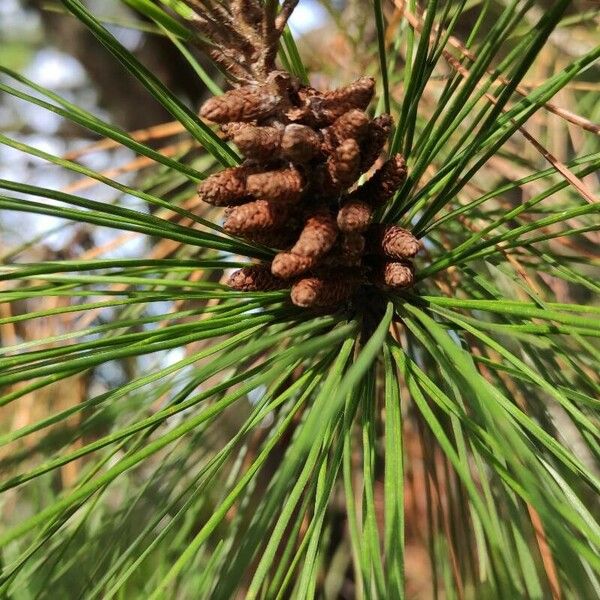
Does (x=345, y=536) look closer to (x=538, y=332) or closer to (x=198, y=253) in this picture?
(x=198, y=253)

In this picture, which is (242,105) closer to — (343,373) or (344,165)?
(344,165)

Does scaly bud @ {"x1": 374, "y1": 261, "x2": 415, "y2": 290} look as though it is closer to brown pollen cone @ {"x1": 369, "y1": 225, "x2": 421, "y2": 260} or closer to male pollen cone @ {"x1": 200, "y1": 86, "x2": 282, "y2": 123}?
brown pollen cone @ {"x1": 369, "y1": 225, "x2": 421, "y2": 260}

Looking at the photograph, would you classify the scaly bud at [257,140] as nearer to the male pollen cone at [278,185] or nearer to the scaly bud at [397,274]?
the male pollen cone at [278,185]

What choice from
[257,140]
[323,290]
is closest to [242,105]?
[257,140]

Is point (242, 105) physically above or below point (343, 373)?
above

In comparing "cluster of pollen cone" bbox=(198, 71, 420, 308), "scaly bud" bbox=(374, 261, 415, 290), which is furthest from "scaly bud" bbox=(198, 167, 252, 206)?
"scaly bud" bbox=(374, 261, 415, 290)

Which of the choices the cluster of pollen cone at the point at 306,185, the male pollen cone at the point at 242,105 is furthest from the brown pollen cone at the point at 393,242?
the male pollen cone at the point at 242,105
